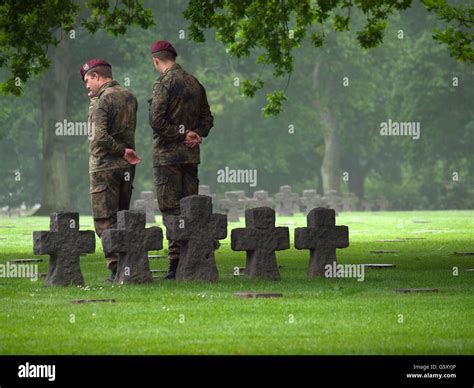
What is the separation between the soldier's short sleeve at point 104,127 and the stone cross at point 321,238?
2.63 metres

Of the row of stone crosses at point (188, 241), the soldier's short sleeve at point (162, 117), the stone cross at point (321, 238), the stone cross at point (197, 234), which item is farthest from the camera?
the soldier's short sleeve at point (162, 117)

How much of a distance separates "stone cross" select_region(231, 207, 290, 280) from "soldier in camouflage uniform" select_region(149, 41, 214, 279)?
110cm

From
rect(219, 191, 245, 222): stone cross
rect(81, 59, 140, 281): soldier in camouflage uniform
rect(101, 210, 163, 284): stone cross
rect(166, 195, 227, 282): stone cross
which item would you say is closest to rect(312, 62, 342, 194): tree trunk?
rect(219, 191, 245, 222): stone cross

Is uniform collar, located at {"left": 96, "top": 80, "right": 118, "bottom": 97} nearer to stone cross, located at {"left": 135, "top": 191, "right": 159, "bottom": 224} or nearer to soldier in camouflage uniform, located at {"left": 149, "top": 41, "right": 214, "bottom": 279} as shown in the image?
soldier in camouflage uniform, located at {"left": 149, "top": 41, "right": 214, "bottom": 279}

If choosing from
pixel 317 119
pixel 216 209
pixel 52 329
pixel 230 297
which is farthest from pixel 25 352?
pixel 317 119

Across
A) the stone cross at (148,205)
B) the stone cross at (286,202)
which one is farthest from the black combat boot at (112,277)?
the stone cross at (286,202)

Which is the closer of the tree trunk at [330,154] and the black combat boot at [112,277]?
the black combat boot at [112,277]

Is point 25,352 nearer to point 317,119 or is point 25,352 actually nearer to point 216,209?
point 216,209

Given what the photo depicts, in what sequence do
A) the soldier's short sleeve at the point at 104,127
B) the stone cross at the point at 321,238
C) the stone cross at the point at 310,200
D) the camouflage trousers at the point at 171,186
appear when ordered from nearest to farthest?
the soldier's short sleeve at the point at 104,127 < the stone cross at the point at 321,238 < the camouflage trousers at the point at 171,186 < the stone cross at the point at 310,200

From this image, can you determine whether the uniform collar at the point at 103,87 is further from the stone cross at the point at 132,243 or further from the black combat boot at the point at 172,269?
the black combat boot at the point at 172,269

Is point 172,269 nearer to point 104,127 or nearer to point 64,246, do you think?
point 64,246

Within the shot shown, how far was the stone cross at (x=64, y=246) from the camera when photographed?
18.0m

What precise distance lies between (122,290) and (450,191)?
68341mm

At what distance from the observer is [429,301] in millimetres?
15852
